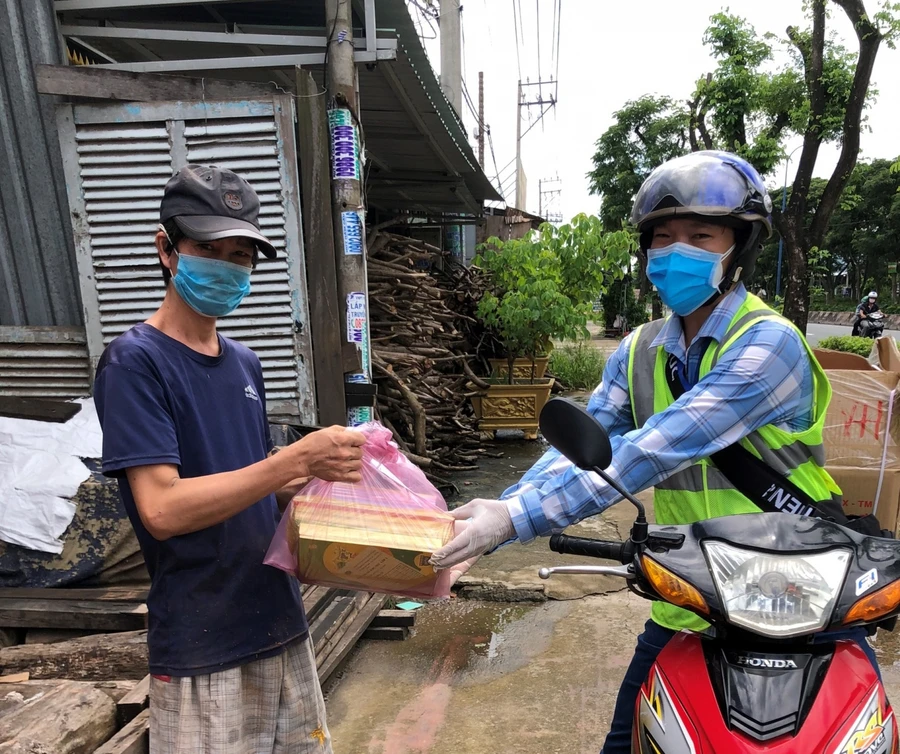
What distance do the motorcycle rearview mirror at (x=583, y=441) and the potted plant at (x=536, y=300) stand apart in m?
5.96

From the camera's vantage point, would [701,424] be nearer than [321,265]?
Yes

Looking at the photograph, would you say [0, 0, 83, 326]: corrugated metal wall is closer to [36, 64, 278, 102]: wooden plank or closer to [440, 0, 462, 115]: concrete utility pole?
[36, 64, 278, 102]: wooden plank

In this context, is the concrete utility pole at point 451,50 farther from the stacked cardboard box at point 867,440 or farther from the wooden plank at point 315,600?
the wooden plank at point 315,600

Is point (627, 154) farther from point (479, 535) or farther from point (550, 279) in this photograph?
point (479, 535)

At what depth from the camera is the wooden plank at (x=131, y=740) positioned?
2.11 metres

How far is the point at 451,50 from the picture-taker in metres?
10.8

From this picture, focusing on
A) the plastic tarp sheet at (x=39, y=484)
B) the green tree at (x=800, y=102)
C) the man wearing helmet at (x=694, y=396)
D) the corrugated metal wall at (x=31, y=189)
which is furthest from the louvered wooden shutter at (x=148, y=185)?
the green tree at (x=800, y=102)

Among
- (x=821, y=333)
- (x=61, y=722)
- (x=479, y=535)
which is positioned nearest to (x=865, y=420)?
(x=479, y=535)

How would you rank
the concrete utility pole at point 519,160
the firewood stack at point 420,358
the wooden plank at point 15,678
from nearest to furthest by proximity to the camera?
the wooden plank at point 15,678 < the firewood stack at point 420,358 < the concrete utility pole at point 519,160

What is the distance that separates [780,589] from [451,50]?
36.9 feet

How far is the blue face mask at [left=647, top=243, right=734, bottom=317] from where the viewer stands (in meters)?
1.60

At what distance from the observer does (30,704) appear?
2.24 m

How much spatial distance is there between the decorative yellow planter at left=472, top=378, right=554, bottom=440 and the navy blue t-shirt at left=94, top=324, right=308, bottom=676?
20.3 ft

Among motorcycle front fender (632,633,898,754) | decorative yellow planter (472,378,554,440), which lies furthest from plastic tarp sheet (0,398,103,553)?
decorative yellow planter (472,378,554,440)
